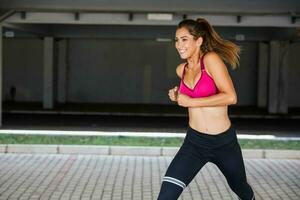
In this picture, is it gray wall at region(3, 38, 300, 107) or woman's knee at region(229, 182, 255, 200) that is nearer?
woman's knee at region(229, 182, 255, 200)

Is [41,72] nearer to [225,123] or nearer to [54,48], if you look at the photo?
[54,48]

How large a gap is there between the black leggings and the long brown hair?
0.54m

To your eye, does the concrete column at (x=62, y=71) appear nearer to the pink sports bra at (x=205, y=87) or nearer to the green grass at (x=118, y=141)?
the green grass at (x=118, y=141)

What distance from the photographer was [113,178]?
8.43 meters

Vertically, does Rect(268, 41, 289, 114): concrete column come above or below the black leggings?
below

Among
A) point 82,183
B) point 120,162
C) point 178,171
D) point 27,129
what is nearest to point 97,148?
point 120,162

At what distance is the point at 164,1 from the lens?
1455 cm

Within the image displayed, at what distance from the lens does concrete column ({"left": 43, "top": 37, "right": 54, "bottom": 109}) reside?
21938 millimetres

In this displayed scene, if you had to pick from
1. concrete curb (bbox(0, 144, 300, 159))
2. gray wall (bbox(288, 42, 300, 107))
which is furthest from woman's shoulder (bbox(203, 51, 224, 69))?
gray wall (bbox(288, 42, 300, 107))

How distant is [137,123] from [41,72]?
9.52 meters

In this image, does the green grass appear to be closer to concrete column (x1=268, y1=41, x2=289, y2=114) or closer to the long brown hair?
the long brown hair

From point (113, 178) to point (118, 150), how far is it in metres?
2.45

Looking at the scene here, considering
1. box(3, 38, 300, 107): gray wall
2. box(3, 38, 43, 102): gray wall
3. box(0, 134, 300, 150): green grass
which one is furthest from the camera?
box(3, 38, 43, 102): gray wall

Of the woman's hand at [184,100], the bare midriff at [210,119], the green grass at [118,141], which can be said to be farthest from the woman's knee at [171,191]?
the green grass at [118,141]
